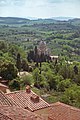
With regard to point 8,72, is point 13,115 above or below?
above

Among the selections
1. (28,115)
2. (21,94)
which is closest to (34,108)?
(21,94)

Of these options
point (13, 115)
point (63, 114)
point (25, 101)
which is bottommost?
point (25, 101)

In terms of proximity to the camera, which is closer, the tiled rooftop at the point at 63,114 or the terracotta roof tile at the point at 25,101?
the tiled rooftop at the point at 63,114

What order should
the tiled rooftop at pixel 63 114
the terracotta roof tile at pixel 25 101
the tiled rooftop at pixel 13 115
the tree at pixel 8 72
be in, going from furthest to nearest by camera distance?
the tree at pixel 8 72
the terracotta roof tile at pixel 25 101
the tiled rooftop at pixel 63 114
the tiled rooftop at pixel 13 115

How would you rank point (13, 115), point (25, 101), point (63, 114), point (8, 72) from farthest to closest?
point (8, 72) → point (25, 101) → point (63, 114) → point (13, 115)

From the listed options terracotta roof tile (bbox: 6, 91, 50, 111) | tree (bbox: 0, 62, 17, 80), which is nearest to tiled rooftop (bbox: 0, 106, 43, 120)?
terracotta roof tile (bbox: 6, 91, 50, 111)

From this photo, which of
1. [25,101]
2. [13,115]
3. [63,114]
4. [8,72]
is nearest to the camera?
[13,115]

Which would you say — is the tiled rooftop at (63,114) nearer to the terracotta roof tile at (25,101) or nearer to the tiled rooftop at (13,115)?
the terracotta roof tile at (25,101)

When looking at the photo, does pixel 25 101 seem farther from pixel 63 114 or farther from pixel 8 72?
pixel 8 72

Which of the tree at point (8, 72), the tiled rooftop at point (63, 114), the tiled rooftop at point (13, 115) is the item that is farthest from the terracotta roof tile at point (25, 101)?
the tiled rooftop at point (13, 115)

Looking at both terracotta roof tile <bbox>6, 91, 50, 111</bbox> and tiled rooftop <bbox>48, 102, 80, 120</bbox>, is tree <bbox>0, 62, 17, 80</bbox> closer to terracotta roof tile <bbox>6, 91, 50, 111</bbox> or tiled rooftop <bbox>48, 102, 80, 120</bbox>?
terracotta roof tile <bbox>6, 91, 50, 111</bbox>

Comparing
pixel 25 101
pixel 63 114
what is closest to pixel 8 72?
pixel 25 101

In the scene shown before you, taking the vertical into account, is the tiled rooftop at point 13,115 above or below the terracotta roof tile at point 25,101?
above

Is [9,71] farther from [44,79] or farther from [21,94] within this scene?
[21,94]
